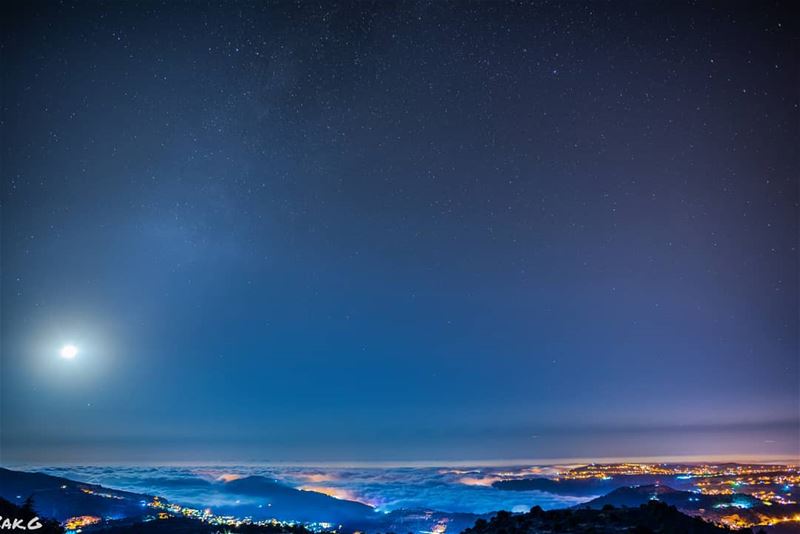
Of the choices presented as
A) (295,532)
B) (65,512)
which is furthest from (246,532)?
(65,512)

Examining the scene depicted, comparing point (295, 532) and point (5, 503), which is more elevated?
point (5, 503)

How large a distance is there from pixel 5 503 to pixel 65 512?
144 m

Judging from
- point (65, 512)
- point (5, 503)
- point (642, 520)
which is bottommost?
point (65, 512)

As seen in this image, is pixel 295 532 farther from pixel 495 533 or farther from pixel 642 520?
pixel 642 520

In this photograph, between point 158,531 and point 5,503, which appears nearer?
point 5,503

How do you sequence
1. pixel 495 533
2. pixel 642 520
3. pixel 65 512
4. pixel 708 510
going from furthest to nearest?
pixel 65 512 < pixel 708 510 < pixel 495 533 < pixel 642 520

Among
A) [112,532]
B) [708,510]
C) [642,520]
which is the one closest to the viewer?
[642,520]

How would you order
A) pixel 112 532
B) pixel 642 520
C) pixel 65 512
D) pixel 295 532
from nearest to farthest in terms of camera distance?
pixel 642 520 → pixel 295 532 → pixel 112 532 → pixel 65 512

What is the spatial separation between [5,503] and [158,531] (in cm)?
5617

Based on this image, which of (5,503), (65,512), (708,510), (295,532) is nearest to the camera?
(5,503)

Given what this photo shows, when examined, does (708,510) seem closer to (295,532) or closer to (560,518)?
(295,532)

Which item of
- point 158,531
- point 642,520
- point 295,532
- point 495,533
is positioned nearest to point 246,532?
point 295,532

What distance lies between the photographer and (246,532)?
108500 millimetres

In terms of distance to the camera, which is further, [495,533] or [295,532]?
[295,532]
